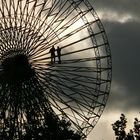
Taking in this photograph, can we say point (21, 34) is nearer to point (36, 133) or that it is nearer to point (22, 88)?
point (22, 88)

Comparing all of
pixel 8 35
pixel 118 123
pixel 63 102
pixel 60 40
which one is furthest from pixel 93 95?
pixel 118 123

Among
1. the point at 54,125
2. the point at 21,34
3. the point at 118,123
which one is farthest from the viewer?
the point at 118,123

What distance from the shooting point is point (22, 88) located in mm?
46625

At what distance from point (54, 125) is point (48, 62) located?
22.4 feet

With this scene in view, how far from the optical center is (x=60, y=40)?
47188 mm

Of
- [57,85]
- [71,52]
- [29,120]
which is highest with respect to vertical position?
[71,52]

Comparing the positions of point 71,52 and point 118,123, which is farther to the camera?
point 118,123

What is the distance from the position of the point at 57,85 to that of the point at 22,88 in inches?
129

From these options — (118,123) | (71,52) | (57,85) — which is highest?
(71,52)

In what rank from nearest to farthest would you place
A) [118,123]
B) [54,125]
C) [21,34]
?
[21,34] < [54,125] < [118,123]

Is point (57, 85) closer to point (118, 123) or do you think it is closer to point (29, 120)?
point (29, 120)

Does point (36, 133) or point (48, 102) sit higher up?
point (48, 102)

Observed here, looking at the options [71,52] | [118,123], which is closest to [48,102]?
[71,52]

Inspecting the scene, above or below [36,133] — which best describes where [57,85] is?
above
